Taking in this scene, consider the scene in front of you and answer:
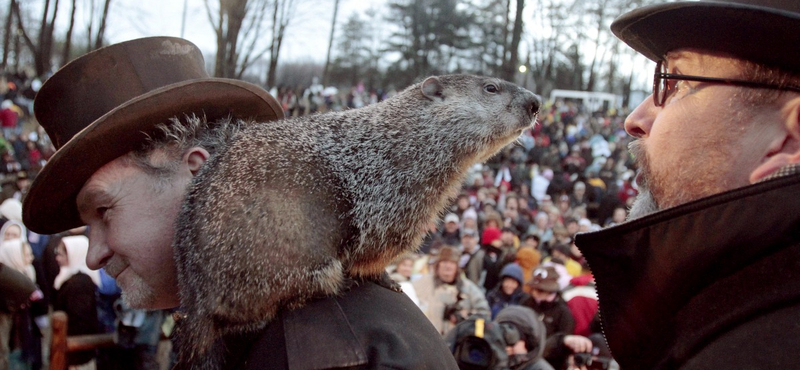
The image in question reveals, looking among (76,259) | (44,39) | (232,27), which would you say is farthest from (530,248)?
(44,39)

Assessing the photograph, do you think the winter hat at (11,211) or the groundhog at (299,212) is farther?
the winter hat at (11,211)

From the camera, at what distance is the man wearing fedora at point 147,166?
201 cm

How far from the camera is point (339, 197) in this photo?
82.8 inches

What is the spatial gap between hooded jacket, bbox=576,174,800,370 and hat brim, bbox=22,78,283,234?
1400 millimetres

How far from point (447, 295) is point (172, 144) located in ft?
14.7

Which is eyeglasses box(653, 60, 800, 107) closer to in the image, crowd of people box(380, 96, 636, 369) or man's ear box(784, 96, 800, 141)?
man's ear box(784, 96, 800, 141)

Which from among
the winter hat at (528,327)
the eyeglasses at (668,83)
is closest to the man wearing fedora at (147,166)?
the eyeglasses at (668,83)

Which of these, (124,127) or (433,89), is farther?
(433,89)

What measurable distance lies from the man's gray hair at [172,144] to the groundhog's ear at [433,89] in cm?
91

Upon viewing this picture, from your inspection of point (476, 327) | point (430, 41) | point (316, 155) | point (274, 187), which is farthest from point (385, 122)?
point (430, 41)

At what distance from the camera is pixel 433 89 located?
2842mm

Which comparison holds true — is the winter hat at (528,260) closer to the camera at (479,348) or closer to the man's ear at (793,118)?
the camera at (479,348)

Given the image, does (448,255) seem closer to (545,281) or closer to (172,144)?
(545,281)

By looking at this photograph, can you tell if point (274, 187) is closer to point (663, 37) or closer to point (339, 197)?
point (339, 197)
